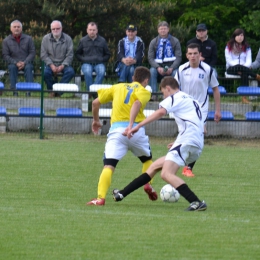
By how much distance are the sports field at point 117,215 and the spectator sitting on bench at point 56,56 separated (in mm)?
3433

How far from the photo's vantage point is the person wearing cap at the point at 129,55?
696 inches

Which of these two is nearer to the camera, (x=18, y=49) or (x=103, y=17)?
(x=18, y=49)

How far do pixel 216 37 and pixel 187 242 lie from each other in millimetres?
23511

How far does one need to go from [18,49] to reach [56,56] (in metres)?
0.88

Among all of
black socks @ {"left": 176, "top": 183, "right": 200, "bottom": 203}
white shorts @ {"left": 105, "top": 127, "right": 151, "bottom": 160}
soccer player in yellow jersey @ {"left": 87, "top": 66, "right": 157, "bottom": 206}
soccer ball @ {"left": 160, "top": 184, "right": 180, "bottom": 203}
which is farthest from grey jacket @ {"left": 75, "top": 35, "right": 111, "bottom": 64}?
black socks @ {"left": 176, "top": 183, "right": 200, "bottom": 203}

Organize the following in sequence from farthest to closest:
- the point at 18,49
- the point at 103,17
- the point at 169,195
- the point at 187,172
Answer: the point at 103,17 → the point at 18,49 → the point at 187,172 → the point at 169,195

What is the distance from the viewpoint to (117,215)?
865cm

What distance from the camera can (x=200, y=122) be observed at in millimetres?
9281

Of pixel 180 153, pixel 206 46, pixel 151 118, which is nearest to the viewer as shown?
pixel 151 118

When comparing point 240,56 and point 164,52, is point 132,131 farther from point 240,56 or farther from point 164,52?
point 240,56

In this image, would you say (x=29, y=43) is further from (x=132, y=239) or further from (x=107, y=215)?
(x=132, y=239)

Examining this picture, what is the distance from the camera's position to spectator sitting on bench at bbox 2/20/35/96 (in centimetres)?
1778

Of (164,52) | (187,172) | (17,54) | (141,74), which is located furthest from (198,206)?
(17,54)

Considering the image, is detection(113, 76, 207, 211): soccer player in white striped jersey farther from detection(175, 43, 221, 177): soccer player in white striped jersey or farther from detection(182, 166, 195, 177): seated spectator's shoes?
detection(182, 166, 195, 177): seated spectator's shoes
